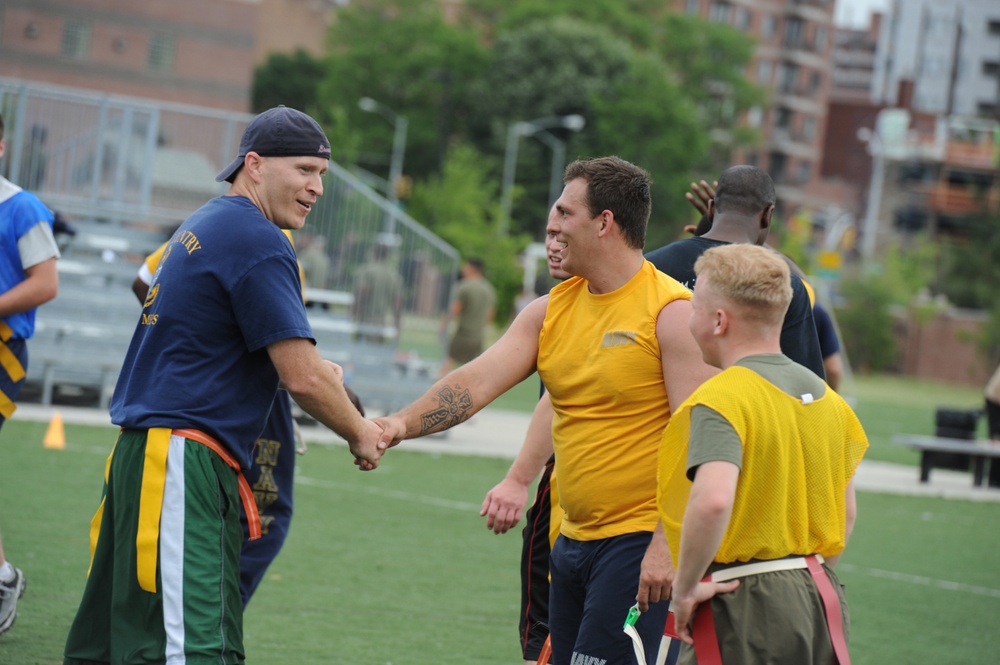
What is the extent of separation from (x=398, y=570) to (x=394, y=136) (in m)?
67.1

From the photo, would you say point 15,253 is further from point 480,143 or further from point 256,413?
point 480,143

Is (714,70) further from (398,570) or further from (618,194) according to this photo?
(618,194)

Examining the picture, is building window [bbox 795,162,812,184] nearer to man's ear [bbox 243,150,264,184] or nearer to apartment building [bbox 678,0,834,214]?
apartment building [bbox 678,0,834,214]

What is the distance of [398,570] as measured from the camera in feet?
29.6

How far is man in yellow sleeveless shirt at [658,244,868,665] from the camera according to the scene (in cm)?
354

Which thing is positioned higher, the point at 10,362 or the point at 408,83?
the point at 408,83

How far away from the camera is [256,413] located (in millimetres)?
4160

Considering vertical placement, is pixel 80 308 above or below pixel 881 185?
below

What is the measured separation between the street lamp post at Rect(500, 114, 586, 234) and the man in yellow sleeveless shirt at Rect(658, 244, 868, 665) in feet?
202

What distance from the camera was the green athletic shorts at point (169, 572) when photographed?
393 centimetres

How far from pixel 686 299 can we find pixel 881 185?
314ft

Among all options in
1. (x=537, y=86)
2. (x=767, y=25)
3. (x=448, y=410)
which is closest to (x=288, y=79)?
(x=537, y=86)

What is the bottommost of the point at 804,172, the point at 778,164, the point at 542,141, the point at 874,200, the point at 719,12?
the point at 542,141

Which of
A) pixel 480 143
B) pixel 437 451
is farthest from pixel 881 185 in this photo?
pixel 437 451
